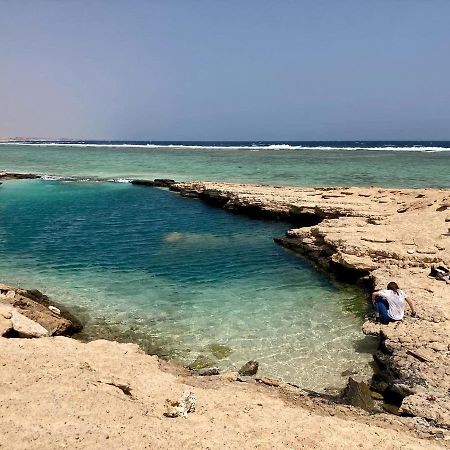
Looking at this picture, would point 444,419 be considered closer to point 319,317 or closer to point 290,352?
point 290,352

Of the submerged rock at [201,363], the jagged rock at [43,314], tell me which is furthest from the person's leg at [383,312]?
the jagged rock at [43,314]

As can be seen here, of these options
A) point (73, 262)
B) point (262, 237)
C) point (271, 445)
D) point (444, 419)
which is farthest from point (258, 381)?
point (262, 237)

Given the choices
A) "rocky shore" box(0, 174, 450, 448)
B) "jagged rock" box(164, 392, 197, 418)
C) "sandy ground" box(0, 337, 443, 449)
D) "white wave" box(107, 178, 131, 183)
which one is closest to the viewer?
"sandy ground" box(0, 337, 443, 449)

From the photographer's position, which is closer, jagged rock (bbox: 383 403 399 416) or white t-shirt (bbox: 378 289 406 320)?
jagged rock (bbox: 383 403 399 416)

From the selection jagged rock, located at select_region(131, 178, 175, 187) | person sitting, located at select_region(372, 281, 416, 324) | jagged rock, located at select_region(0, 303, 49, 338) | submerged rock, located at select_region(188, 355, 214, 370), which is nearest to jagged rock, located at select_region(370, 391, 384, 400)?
person sitting, located at select_region(372, 281, 416, 324)

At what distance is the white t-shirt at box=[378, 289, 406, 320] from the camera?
9.76 metres

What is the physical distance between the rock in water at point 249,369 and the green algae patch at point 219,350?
78 cm

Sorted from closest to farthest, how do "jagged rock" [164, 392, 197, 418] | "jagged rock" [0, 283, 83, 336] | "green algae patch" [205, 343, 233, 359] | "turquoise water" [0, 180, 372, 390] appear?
"jagged rock" [164, 392, 197, 418] → "green algae patch" [205, 343, 233, 359] → "turquoise water" [0, 180, 372, 390] → "jagged rock" [0, 283, 83, 336]

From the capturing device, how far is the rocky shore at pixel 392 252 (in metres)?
7.67

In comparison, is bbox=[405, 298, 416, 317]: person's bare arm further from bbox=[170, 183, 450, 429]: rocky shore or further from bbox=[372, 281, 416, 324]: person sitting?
bbox=[170, 183, 450, 429]: rocky shore

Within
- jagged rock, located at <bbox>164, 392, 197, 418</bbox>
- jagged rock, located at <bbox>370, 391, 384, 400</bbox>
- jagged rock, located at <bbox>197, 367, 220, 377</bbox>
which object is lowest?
jagged rock, located at <bbox>370, 391, 384, 400</bbox>

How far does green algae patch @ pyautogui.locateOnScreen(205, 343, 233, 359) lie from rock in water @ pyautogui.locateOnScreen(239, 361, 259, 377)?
78 cm

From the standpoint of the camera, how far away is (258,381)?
7875 mm

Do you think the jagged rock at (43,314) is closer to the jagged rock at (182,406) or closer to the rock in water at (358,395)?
the jagged rock at (182,406)
